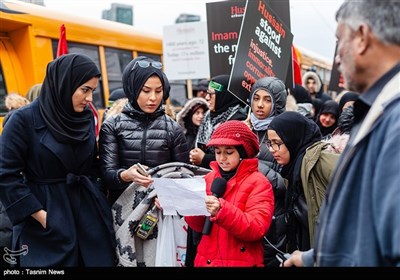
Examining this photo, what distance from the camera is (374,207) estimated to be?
116cm

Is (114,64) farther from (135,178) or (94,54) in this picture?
(135,178)

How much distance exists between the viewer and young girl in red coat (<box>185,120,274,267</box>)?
7.39ft

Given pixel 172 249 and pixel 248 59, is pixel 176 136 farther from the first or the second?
pixel 248 59

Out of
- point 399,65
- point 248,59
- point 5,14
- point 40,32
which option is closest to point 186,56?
point 40,32

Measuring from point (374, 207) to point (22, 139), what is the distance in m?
2.00

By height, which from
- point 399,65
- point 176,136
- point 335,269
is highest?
point 399,65

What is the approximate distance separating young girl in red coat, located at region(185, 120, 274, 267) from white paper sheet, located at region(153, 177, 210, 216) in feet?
0.27

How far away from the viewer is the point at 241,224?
7.38 feet

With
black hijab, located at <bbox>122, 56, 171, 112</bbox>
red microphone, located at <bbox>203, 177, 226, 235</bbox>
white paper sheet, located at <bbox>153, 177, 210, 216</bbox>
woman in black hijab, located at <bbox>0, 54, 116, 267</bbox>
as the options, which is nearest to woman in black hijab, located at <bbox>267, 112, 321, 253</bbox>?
red microphone, located at <bbox>203, 177, 226, 235</bbox>

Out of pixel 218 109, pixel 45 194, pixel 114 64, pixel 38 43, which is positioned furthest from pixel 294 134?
pixel 114 64

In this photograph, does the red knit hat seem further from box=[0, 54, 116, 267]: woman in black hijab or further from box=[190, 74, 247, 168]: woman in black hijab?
box=[190, 74, 247, 168]: woman in black hijab

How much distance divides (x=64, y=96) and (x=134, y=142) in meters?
0.57

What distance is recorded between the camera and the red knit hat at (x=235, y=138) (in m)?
2.53

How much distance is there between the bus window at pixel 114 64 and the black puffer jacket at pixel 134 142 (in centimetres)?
525
